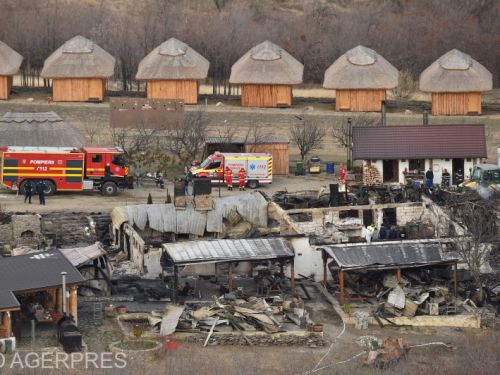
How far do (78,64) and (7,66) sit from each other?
9.25ft

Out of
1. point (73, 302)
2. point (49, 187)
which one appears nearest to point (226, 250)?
point (73, 302)

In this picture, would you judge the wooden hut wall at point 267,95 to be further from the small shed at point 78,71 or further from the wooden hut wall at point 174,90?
the small shed at point 78,71

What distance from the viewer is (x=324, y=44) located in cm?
8106

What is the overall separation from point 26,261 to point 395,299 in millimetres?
9389

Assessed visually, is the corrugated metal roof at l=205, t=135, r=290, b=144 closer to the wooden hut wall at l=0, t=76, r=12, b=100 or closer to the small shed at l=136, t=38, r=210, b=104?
the small shed at l=136, t=38, r=210, b=104

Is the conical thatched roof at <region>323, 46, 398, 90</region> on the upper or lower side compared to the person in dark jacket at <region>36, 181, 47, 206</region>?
upper

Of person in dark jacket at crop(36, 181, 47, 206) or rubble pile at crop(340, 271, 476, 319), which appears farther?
person in dark jacket at crop(36, 181, 47, 206)

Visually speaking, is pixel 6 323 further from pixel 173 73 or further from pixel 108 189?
pixel 173 73

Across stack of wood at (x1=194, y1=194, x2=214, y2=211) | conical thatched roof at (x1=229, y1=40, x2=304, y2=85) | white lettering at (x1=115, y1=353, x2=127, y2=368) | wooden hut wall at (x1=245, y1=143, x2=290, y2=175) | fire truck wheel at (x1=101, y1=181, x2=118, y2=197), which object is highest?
conical thatched roof at (x1=229, y1=40, x2=304, y2=85)

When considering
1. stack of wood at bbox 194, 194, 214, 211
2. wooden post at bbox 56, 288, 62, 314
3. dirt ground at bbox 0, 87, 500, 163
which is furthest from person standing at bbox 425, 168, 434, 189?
wooden post at bbox 56, 288, 62, 314

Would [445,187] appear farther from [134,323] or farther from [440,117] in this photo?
[134,323]

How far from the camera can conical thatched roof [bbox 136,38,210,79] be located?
228 feet

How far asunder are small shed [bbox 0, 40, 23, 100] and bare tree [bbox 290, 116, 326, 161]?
11.5 m

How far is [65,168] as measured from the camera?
5666 cm
